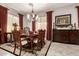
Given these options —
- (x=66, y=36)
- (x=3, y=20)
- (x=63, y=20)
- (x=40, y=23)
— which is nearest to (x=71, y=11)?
(x=63, y=20)

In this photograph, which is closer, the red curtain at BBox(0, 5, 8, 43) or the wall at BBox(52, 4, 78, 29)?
the red curtain at BBox(0, 5, 8, 43)

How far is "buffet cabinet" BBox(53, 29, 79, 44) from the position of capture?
4.25 metres

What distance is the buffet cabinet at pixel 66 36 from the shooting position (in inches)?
167

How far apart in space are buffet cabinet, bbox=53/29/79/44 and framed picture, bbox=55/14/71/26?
0.43 meters

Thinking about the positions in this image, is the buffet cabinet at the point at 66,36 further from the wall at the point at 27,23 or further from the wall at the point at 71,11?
the wall at the point at 27,23

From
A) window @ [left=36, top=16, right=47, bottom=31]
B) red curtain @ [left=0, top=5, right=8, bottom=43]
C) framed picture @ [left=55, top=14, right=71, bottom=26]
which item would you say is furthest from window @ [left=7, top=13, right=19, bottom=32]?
framed picture @ [left=55, top=14, right=71, bottom=26]

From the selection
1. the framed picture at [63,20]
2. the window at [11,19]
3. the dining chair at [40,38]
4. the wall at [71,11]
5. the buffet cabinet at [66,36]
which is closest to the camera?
the window at [11,19]

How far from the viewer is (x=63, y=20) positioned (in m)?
4.93

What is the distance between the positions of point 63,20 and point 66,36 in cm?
88

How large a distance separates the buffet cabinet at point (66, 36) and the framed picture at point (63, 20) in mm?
430

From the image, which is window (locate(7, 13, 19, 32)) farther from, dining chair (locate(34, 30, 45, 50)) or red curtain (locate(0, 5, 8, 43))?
dining chair (locate(34, 30, 45, 50))

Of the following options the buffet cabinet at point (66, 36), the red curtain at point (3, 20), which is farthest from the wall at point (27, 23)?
the buffet cabinet at point (66, 36)

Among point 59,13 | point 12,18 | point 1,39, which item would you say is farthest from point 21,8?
point 59,13

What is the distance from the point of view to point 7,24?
11.1 feet
